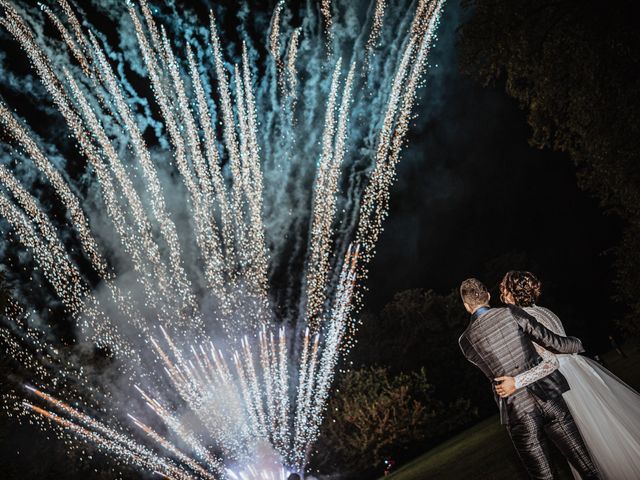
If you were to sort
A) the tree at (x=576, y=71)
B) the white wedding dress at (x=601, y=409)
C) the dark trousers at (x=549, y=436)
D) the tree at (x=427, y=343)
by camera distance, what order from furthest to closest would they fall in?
1. the tree at (x=427, y=343)
2. the tree at (x=576, y=71)
3. the white wedding dress at (x=601, y=409)
4. the dark trousers at (x=549, y=436)

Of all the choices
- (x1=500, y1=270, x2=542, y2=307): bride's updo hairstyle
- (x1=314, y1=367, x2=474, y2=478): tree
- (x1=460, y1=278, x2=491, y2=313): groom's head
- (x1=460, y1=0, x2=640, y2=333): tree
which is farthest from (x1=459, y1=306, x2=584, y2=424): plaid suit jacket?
(x1=314, y1=367, x2=474, y2=478): tree

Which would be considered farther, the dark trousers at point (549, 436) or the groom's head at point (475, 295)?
the groom's head at point (475, 295)

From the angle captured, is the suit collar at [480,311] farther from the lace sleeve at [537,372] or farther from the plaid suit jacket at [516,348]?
the lace sleeve at [537,372]

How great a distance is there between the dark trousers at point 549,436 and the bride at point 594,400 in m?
0.24

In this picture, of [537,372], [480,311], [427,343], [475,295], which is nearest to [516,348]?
[537,372]

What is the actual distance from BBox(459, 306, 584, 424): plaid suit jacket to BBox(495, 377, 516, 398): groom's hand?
52mm

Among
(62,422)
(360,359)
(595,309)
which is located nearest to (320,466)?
(360,359)

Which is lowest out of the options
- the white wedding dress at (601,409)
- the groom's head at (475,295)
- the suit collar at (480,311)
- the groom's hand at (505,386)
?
the white wedding dress at (601,409)

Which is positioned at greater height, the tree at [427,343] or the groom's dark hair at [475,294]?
the tree at [427,343]

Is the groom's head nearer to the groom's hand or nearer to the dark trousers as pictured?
the groom's hand

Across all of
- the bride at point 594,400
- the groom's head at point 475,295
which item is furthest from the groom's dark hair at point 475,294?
the bride at point 594,400

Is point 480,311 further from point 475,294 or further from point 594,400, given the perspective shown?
point 594,400

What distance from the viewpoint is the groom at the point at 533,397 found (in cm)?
398

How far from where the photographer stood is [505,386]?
4.03 meters
